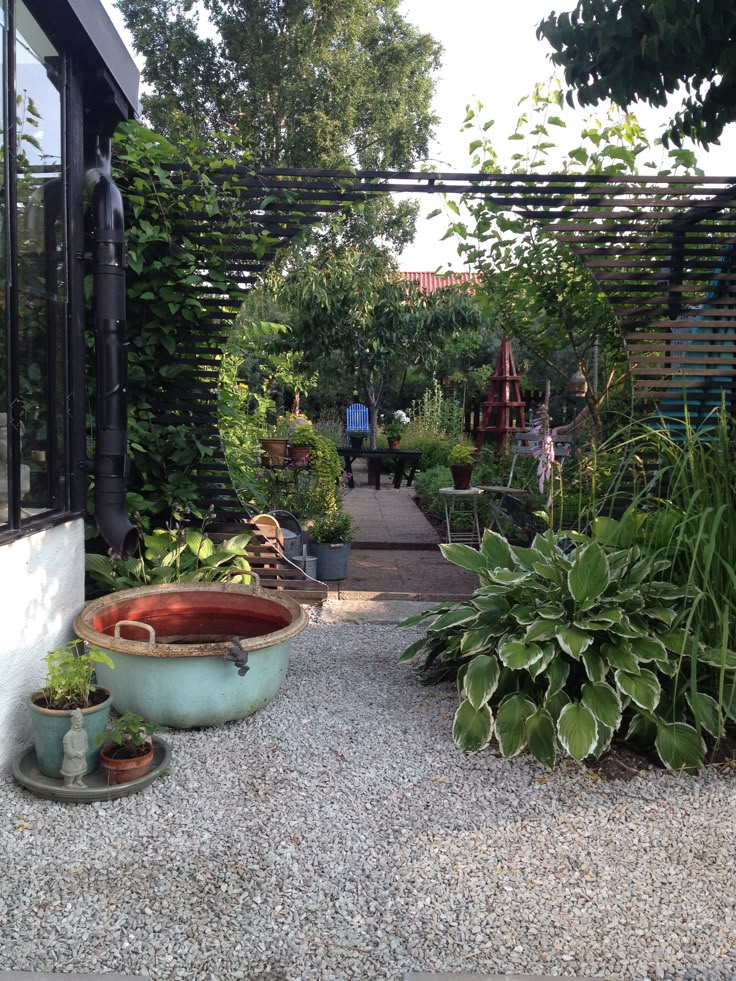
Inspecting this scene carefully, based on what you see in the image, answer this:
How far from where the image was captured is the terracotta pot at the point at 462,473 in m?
6.02

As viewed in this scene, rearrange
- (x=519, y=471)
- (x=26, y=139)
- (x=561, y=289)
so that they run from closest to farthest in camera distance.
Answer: (x=26, y=139) → (x=561, y=289) → (x=519, y=471)

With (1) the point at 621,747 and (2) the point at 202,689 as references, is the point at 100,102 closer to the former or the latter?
(2) the point at 202,689

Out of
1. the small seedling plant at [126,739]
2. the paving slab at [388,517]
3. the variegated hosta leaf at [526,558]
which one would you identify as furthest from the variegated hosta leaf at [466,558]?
the paving slab at [388,517]

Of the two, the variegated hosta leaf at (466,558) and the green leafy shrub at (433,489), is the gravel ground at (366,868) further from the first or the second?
the green leafy shrub at (433,489)

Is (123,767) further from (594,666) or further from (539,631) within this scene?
(594,666)

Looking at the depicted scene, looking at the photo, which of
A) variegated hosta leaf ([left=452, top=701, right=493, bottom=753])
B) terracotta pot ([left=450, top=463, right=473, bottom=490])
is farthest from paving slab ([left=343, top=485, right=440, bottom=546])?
variegated hosta leaf ([left=452, top=701, right=493, bottom=753])

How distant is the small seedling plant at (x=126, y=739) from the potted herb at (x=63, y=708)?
1.8 inches

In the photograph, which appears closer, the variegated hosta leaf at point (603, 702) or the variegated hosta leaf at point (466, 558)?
the variegated hosta leaf at point (603, 702)

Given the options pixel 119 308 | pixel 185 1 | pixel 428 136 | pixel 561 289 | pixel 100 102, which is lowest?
pixel 119 308

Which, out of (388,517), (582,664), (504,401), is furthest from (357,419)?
(582,664)

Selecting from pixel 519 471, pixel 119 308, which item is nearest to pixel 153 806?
pixel 119 308

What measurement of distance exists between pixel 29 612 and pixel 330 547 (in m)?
2.92

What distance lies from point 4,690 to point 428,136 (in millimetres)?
17939

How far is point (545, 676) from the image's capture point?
3.05m
